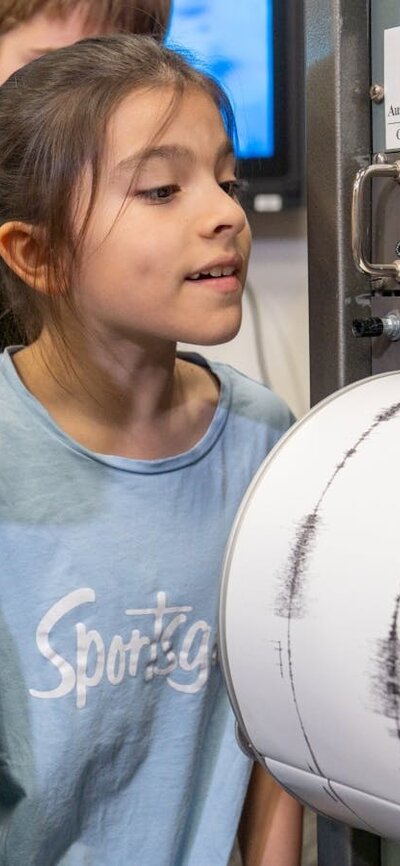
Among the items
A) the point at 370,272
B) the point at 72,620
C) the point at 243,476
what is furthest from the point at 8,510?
the point at 370,272

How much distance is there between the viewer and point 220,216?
0.81m

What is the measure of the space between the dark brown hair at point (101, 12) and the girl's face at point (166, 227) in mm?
386

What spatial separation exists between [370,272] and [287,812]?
47 cm

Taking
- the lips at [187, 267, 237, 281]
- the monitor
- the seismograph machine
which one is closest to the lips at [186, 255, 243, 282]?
the lips at [187, 267, 237, 281]

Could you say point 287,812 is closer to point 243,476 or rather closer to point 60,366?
point 243,476

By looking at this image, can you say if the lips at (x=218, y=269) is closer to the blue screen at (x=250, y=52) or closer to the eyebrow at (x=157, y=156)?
the eyebrow at (x=157, y=156)

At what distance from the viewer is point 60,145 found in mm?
848

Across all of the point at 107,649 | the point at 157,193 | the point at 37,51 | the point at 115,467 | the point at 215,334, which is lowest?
the point at 107,649

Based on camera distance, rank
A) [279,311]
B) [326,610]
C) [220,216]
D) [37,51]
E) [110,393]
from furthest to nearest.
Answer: [279,311]
[37,51]
[110,393]
[220,216]
[326,610]

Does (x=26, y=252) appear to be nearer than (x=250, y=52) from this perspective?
Yes

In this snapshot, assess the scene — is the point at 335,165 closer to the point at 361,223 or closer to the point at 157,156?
the point at 361,223

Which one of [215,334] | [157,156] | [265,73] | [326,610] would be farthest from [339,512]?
[265,73]

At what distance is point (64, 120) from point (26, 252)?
0.11 metres

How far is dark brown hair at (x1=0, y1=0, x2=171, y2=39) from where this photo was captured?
1.18m
